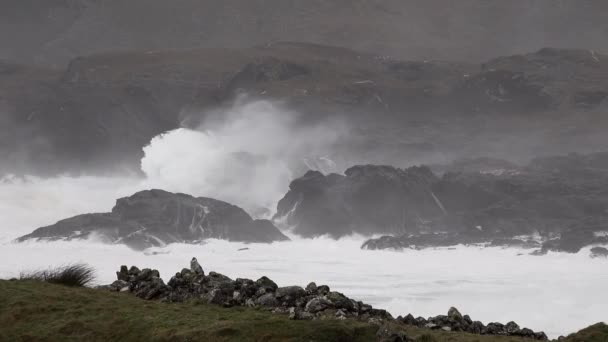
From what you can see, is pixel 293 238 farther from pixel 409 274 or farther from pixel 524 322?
pixel 524 322

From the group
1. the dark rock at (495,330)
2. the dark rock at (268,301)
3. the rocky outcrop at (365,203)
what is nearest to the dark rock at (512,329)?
the dark rock at (495,330)

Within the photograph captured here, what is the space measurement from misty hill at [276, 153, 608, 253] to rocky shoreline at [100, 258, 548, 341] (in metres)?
117

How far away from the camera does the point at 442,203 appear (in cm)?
15562

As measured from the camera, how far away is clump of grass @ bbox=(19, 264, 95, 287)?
58.4ft

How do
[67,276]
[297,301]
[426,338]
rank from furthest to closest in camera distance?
[67,276] < [297,301] < [426,338]

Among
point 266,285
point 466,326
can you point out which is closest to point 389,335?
point 466,326

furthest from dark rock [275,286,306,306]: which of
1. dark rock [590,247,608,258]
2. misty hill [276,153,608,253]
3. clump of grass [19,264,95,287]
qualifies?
misty hill [276,153,608,253]

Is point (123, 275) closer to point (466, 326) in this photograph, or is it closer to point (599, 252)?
point (466, 326)

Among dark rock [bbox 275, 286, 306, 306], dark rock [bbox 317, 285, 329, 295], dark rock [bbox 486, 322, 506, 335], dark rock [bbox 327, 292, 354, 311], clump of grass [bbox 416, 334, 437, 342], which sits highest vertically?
dark rock [bbox 317, 285, 329, 295]

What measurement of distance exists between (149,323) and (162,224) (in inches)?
4885

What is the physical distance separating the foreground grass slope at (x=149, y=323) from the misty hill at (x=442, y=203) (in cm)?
11938

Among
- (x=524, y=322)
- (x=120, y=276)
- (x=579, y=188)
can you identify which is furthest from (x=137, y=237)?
(x=120, y=276)

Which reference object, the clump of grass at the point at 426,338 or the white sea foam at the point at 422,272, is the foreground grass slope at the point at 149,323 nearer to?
the clump of grass at the point at 426,338

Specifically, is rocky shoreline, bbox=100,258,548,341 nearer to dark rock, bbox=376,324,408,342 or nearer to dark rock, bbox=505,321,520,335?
dark rock, bbox=505,321,520,335
